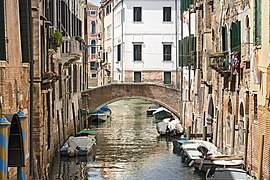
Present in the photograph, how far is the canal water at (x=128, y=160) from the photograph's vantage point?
63.2 feet

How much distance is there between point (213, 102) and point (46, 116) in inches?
255

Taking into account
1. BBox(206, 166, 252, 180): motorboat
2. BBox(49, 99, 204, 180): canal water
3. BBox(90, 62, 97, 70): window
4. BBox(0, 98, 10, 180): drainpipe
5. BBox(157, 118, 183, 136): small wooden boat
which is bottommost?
BBox(49, 99, 204, 180): canal water

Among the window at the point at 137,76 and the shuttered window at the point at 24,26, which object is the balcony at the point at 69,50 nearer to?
the shuttered window at the point at 24,26

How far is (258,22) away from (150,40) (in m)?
24.6

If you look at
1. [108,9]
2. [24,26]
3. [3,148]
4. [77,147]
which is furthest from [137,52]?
[3,148]

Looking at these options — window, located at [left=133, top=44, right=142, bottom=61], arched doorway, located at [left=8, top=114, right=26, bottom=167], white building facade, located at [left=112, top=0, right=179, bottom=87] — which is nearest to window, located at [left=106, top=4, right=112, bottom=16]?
white building facade, located at [left=112, top=0, right=179, bottom=87]

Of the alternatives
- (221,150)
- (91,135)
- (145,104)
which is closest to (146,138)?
(91,135)

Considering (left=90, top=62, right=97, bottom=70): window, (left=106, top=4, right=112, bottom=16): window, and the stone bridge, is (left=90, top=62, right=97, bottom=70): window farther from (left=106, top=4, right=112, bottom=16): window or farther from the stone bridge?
the stone bridge

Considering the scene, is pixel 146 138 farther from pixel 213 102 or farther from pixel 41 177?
pixel 41 177

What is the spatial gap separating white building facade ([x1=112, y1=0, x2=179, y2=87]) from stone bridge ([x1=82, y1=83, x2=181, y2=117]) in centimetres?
756

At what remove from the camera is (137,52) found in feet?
131

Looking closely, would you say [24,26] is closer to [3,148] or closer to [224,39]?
[3,148]

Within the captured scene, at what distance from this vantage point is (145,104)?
45.2 m

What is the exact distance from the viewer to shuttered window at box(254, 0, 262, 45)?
15.0 metres
